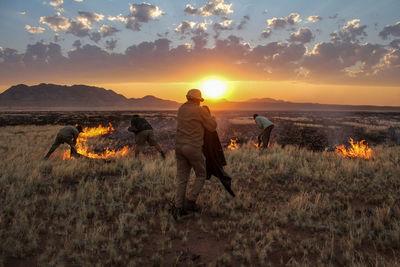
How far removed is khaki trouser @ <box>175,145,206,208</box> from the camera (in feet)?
14.2

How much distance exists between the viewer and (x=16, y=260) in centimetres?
338

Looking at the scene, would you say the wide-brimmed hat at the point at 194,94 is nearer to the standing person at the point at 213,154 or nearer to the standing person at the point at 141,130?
the standing person at the point at 213,154

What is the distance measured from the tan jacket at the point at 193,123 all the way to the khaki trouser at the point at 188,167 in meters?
0.13

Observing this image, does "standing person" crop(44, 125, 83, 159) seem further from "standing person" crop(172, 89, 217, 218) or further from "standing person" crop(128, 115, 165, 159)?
"standing person" crop(172, 89, 217, 218)

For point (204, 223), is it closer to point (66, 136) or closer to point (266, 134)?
point (66, 136)

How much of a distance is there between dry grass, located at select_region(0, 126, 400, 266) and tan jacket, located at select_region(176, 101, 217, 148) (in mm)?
1545

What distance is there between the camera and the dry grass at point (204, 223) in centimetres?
351

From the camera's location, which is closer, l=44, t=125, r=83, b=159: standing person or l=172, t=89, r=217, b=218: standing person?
l=172, t=89, r=217, b=218: standing person

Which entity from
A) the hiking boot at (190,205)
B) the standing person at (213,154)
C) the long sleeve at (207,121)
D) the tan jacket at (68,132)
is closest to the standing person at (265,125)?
the standing person at (213,154)

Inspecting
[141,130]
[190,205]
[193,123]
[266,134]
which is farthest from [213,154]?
[266,134]

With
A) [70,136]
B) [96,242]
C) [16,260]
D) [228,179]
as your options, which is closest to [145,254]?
[96,242]

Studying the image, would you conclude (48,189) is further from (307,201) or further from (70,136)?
(307,201)

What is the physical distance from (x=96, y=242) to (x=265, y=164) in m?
6.62

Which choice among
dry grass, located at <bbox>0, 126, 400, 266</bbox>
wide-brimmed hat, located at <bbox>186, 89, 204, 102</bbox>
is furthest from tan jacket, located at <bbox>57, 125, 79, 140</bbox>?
wide-brimmed hat, located at <bbox>186, 89, 204, 102</bbox>
